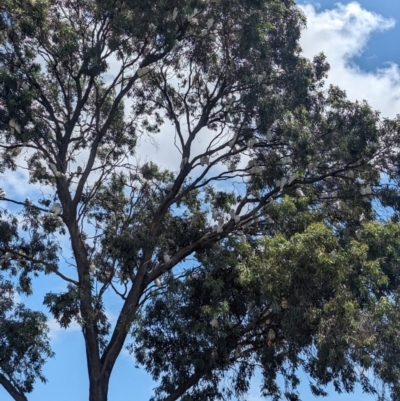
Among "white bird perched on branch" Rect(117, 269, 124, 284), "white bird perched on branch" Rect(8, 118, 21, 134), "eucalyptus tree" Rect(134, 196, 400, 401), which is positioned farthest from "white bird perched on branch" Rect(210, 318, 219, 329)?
"white bird perched on branch" Rect(8, 118, 21, 134)

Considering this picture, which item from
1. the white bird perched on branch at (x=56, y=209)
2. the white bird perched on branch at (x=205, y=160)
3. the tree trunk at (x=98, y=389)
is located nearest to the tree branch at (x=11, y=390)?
the tree trunk at (x=98, y=389)

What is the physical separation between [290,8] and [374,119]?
2.59 metres

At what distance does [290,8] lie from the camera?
44.0 ft

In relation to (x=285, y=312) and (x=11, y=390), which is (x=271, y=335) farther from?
(x=11, y=390)

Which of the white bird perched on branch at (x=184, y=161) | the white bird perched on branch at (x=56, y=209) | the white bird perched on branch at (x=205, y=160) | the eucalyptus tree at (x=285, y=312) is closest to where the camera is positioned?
the eucalyptus tree at (x=285, y=312)

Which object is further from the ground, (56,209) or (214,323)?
(56,209)

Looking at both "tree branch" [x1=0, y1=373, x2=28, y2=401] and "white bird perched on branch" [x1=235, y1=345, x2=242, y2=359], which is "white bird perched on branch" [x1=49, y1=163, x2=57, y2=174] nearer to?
"tree branch" [x1=0, y1=373, x2=28, y2=401]

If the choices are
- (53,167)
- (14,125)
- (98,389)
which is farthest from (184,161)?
(98,389)

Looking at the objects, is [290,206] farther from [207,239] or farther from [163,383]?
[163,383]

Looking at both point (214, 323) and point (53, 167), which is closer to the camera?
point (214, 323)

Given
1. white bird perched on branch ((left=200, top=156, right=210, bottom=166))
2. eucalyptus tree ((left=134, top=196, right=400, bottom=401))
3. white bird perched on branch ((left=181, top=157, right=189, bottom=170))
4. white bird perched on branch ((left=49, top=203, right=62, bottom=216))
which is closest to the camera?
eucalyptus tree ((left=134, top=196, right=400, bottom=401))

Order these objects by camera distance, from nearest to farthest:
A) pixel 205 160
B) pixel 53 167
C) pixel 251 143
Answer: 1. pixel 251 143
2. pixel 53 167
3. pixel 205 160

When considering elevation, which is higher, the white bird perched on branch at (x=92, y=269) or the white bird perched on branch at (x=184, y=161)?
the white bird perched on branch at (x=184, y=161)

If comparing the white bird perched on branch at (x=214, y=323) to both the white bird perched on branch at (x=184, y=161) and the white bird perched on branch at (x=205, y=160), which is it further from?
the white bird perched on branch at (x=184, y=161)
